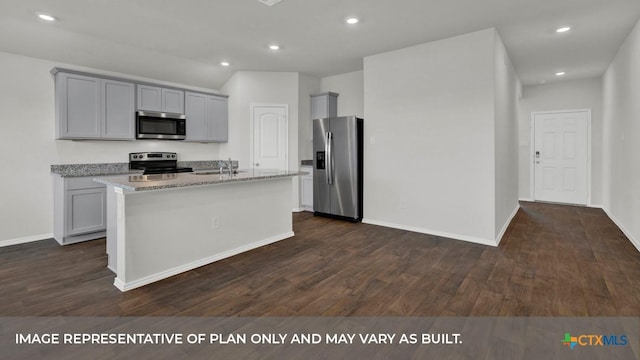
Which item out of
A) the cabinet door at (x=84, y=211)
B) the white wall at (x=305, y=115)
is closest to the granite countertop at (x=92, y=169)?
the cabinet door at (x=84, y=211)

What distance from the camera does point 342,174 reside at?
5039 millimetres

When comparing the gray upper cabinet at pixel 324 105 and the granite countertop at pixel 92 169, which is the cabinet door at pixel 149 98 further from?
the gray upper cabinet at pixel 324 105

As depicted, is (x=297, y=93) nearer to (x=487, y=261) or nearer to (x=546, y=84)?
(x=487, y=261)

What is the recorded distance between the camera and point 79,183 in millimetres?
3918

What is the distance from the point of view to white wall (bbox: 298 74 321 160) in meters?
5.83

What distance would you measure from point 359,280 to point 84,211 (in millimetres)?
3664

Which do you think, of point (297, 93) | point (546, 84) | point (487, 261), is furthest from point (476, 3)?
point (546, 84)

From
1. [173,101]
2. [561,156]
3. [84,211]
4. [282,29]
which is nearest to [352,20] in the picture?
[282,29]

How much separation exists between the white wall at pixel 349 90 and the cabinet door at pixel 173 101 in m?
2.75

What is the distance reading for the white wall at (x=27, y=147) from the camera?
3.81 metres

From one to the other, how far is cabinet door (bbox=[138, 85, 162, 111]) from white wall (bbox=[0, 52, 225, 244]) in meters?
0.93

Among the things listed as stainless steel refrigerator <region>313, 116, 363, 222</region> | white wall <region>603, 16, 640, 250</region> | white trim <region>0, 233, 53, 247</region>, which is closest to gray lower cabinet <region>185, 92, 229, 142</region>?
stainless steel refrigerator <region>313, 116, 363, 222</region>

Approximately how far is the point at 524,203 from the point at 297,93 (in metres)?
5.47

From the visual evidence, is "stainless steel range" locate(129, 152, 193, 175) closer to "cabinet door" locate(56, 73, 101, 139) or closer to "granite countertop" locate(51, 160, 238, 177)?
"granite countertop" locate(51, 160, 238, 177)
